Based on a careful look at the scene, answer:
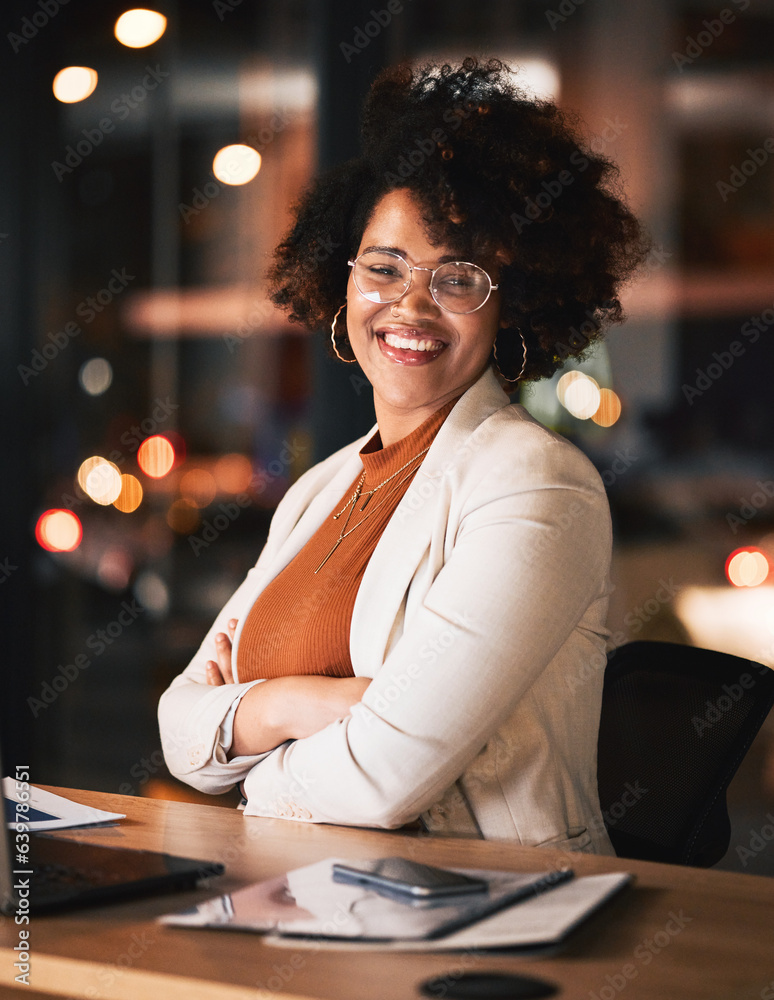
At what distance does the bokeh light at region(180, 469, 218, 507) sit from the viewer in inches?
151

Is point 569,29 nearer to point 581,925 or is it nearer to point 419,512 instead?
point 419,512

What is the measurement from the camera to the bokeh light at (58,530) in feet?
12.3

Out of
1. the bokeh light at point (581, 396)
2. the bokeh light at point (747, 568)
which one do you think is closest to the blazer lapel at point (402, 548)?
Answer: the bokeh light at point (581, 396)

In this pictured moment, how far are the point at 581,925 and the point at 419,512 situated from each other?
783mm

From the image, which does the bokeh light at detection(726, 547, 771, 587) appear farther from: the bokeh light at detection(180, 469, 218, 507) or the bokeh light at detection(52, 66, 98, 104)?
the bokeh light at detection(52, 66, 98, 104)

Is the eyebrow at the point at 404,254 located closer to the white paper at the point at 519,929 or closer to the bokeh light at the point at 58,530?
the white paper at the point at 519,929

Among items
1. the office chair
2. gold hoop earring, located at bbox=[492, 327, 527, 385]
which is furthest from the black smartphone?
gold hoop earring, located at bbox=[492, 327, 527, 385]

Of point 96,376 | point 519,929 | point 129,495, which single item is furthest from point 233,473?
point 519,929

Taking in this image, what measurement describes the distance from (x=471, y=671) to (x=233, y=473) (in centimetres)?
252

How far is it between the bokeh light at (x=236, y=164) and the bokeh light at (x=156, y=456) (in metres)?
0.96

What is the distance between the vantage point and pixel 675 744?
1.66m

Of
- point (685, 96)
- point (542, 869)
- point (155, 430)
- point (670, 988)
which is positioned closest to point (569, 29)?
point (685, 96)

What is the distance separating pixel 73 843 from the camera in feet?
4.07

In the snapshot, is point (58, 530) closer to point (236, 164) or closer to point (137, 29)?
point (236, 164)
